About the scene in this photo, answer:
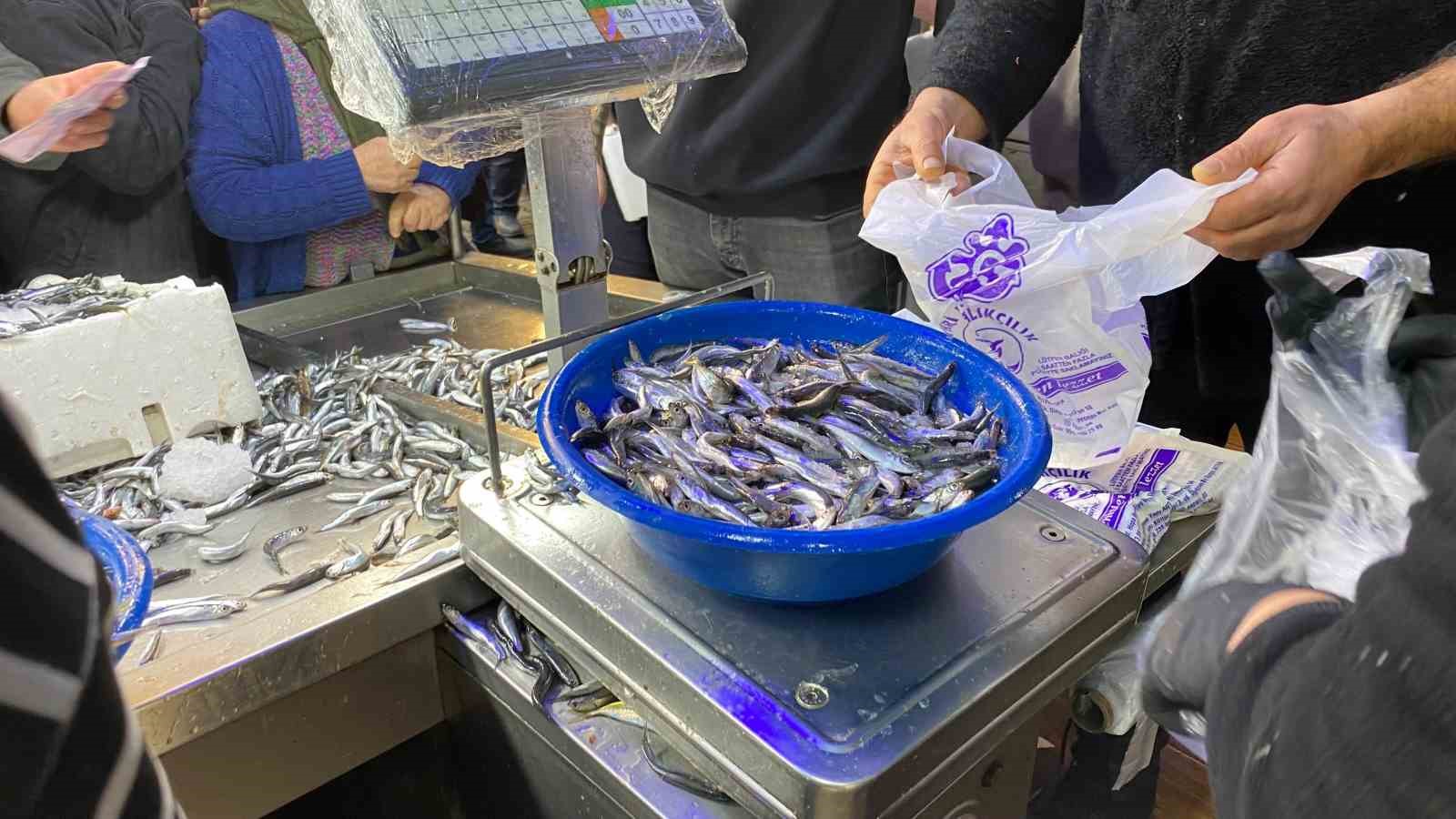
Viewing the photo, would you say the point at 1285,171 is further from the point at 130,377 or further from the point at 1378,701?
the point at 130,377

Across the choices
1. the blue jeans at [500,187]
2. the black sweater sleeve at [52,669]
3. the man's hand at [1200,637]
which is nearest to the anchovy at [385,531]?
the black sweater sleeve at [52,669]

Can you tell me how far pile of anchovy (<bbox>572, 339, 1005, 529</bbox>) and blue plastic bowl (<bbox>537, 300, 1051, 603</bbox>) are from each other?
26mm

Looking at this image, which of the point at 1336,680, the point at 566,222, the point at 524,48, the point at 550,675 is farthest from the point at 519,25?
the point at 1336,680

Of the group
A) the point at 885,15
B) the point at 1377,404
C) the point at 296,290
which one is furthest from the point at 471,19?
the point at 296,290

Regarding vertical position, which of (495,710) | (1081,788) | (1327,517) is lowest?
(1081,788)

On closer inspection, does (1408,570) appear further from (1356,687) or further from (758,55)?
(758,55)

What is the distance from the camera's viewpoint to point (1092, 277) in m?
1.26

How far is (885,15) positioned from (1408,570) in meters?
2.26

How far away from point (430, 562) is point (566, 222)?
0.59 meters

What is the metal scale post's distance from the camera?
4.52 feet

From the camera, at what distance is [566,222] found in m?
Answer: 1.46

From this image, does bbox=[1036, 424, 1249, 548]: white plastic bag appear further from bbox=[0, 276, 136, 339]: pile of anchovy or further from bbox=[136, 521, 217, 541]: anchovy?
bbox=[0, 276, 136, 339]: pile of anchovy

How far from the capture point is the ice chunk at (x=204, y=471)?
149 cm

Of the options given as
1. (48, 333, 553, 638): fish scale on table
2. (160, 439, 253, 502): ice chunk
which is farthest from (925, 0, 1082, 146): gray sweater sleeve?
(160, 439, 253, 502): ice chunk
